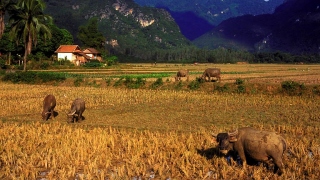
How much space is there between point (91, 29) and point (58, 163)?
8258cm

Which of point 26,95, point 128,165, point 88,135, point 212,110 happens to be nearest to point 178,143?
point 128,165

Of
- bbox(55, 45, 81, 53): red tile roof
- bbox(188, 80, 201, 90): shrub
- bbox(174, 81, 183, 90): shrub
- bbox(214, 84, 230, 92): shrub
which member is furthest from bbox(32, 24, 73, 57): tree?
bbox(214, 84, 230, 92): shrub

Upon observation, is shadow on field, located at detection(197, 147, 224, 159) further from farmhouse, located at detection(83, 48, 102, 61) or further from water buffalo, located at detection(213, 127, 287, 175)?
farmhouse, located at detection(83, 48, 102, 61)

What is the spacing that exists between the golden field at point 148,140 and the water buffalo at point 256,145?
13.3 inches

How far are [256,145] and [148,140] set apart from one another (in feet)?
13.2

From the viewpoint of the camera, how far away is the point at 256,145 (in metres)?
8.14

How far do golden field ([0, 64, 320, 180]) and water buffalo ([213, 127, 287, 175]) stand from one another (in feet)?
1.11

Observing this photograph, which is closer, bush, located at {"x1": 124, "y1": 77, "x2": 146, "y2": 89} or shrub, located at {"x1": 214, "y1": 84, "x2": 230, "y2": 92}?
shrub, located at {"x1": 214, "y1": 84, "x2": 230, "y2": 92}

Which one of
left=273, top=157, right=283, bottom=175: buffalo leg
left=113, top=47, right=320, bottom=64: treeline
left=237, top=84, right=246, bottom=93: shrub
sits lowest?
left=273, top=157, right=283, bottom=175: buffalo leg

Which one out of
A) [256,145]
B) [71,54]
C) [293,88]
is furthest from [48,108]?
[71,54]

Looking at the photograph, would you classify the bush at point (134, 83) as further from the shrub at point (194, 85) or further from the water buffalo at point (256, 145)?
the water buffalo at point (256, 145)

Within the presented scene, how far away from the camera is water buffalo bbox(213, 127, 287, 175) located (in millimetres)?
7891

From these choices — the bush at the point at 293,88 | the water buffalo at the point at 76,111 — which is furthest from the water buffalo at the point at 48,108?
the bush at the point at 293,88

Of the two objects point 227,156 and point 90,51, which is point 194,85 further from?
point 90,51
